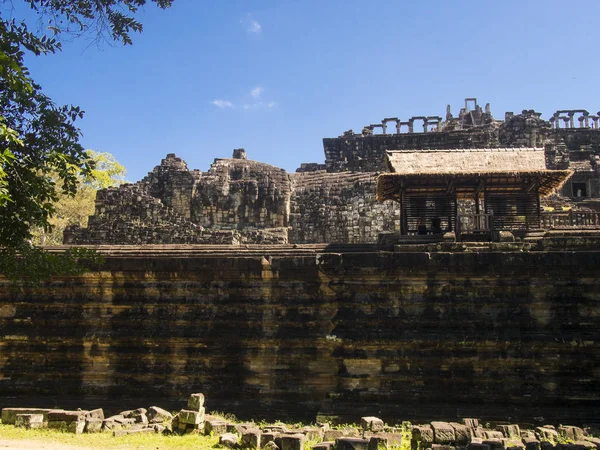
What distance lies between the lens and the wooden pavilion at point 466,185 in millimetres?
15656

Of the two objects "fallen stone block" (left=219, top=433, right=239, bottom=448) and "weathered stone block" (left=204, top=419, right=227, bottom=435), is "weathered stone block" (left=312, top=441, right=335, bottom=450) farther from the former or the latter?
"weathered stone block" (left=204, top=419, right=227, bottom=435)

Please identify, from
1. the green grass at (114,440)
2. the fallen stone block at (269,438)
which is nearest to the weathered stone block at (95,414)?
the green grass at (114,440)

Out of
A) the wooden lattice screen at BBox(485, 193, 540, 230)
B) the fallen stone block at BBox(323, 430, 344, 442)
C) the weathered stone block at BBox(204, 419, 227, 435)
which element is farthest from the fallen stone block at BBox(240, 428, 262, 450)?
the wooden lattice screen at BBox(485, 193, 540, 230)

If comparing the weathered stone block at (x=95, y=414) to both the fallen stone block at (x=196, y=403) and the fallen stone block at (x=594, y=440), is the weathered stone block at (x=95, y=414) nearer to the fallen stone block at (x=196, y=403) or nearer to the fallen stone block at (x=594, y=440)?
the fallen stone block at (x=196, y=403)

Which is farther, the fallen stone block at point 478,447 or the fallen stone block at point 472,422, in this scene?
the fallen stone block at point 472,422

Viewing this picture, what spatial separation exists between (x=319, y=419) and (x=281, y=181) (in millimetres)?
18618

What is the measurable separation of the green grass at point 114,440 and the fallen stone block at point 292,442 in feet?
3.00

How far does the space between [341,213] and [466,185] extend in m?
9.98

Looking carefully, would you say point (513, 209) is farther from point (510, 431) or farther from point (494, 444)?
point (494, 444)

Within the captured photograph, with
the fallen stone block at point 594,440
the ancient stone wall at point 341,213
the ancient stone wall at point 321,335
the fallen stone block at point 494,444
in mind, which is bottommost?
the fallen stone block at point 594,440

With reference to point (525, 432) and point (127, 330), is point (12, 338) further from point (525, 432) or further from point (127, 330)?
point (525, 432)

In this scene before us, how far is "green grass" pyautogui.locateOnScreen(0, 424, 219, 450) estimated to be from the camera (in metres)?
7.13

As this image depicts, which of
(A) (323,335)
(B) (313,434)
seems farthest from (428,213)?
(B) (313,434)

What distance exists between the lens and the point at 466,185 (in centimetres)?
1612
